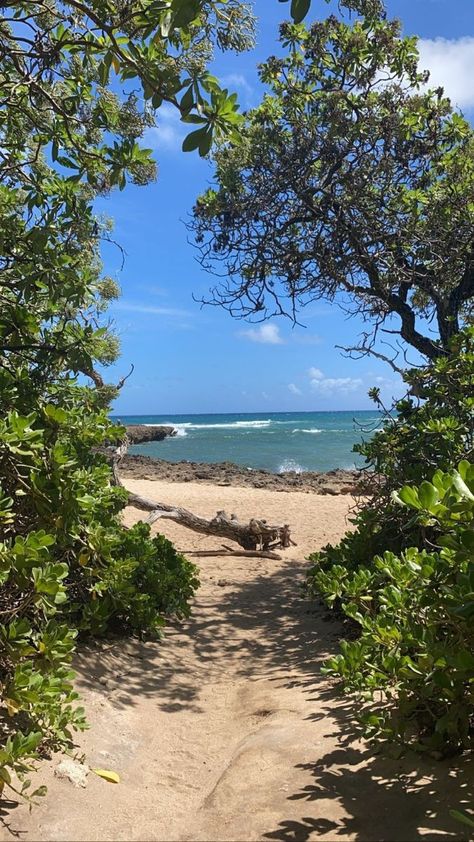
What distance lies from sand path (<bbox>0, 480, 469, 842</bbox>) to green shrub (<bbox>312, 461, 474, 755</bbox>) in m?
0.19

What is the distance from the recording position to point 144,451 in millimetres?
39750

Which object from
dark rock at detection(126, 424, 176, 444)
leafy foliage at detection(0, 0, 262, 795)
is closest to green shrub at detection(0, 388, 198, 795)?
leafy foliage at detection(0, 0, 262, 795)

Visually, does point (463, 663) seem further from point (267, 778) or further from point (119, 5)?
point (119, 5)

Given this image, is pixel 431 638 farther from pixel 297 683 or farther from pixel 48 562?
pixel 297 683

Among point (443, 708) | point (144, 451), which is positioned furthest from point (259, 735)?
point (144, 451)

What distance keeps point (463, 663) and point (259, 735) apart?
1.73m

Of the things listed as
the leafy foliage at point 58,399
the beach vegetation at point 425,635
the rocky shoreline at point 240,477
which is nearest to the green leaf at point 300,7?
the leafy foliage at point 58,399

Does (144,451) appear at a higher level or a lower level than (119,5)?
lower

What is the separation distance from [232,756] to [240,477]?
2004 centimetres

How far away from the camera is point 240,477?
918 inches

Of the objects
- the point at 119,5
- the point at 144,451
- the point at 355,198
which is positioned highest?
the point at 119,5

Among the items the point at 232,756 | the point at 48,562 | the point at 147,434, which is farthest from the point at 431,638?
the point at 147,434

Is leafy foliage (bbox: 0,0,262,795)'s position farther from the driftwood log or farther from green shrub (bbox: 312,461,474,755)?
the driftwood log

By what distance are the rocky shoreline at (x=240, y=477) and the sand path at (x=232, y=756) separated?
13202 millimetres
